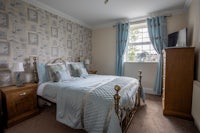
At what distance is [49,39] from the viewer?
317cm

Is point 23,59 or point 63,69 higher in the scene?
point 23,59

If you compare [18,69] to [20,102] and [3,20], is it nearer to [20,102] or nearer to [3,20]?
[20,102]

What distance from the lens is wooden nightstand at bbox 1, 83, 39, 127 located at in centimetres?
198

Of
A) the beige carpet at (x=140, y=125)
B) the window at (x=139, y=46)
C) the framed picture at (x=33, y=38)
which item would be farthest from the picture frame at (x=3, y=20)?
the window at (x=139, y=46)

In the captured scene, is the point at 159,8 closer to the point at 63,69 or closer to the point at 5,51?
the point at 63,69

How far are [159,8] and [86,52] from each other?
282 cm

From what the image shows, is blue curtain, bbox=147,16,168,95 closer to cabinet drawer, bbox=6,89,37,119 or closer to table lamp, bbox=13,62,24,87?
cabinet drawer, bbox=6,89,37,119

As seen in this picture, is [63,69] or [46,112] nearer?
[46,112]

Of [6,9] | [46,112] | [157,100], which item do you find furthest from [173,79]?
[6,9]

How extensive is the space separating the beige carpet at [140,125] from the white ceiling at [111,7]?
2.62 metres

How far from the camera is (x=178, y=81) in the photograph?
2.29 m

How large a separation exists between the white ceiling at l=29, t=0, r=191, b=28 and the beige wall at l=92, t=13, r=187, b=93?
52 cm

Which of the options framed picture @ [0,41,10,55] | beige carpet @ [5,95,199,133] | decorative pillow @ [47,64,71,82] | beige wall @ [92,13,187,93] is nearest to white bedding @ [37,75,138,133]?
beige carpet @ [5,95,199,133]

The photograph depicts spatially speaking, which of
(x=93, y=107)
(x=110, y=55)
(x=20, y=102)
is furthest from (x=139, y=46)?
(x=20, y=102)
